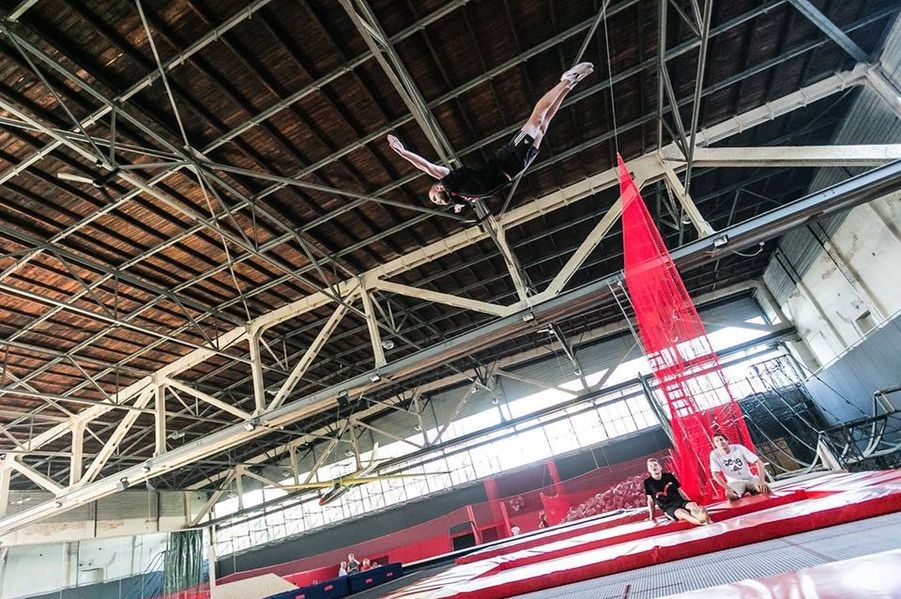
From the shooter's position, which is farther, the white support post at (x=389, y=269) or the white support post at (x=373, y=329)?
the white support post at (x=373, y=329)

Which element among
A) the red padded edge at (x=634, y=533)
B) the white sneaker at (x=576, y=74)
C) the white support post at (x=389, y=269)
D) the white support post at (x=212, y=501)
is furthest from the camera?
the white support post at (x=212, y=501)

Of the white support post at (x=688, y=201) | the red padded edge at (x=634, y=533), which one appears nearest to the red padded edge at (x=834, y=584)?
the red padded edge at (x=634, y=533)

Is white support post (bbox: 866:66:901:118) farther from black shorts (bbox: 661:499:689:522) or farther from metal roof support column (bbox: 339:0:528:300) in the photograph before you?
black shorts (bbox: 661:499:689:522)

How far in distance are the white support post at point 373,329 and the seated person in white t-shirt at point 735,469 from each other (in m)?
5.32

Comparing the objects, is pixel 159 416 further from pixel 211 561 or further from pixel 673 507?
pixel 673 507

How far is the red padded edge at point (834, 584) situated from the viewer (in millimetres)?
1555

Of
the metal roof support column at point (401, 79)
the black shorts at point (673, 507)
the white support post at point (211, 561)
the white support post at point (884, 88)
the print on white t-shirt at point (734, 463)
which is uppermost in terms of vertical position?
the metal roof support column at point (401, 79)

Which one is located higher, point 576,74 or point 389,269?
point 389,269

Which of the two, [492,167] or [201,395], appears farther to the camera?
[201,395]

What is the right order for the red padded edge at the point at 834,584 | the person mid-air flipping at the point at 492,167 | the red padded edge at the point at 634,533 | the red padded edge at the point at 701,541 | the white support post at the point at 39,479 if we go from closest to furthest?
1. the red padded edge at the point at 834,584
2. the red padded edge at the point at 701,541
3. the red padded edge at the point at 634,533
4. the person mid-air flipping at the point at 492,167
5. the white support post at the point at 39,479

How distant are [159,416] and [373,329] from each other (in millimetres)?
5745

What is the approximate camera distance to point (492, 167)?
5.35m

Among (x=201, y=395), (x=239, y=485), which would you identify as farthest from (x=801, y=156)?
(x=239, y=485)

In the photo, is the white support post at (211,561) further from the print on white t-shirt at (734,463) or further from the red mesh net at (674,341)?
the print on white t-shirt at (734,463)
